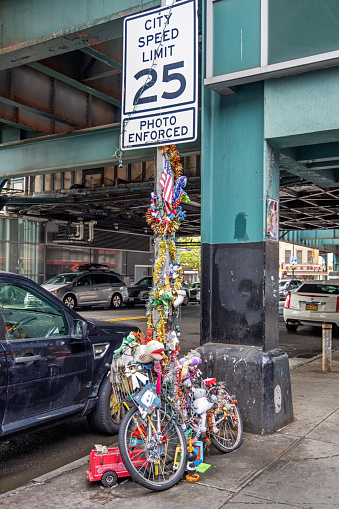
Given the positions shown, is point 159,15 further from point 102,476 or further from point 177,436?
point 102,476

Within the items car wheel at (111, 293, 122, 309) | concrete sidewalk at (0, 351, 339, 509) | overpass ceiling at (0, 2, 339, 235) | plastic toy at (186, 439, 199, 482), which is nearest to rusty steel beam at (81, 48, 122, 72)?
overpass ceiling at (0, 2, 339, 235)

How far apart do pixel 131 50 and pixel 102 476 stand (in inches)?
159

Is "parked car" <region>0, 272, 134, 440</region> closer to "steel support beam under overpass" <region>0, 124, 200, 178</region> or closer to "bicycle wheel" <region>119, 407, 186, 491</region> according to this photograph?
"bicycle wheel" <region>119, 407, 186, 491</region>

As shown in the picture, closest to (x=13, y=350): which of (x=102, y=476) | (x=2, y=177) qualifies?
(x=102, y=476)

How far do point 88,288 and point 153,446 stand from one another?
1898 centimetres

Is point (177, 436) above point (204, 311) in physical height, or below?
below

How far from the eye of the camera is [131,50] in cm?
530

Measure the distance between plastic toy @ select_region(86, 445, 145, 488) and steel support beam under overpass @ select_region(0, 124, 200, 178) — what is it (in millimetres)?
7053

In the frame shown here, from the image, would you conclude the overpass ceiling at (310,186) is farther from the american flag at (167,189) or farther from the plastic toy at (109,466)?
the plastic toy at (109,466)

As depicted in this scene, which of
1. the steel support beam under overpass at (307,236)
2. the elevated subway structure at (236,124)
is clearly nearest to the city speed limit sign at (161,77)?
the elevated subway structure at (236,124)

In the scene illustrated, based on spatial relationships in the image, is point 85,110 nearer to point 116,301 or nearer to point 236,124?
point 236,124

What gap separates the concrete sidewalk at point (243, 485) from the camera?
3.80 meters

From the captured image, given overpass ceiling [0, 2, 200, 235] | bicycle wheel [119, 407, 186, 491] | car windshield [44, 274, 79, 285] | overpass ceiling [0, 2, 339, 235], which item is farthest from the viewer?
car windshield [44, 274, 79, 285]

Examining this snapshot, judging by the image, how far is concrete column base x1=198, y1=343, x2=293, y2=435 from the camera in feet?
17.5
